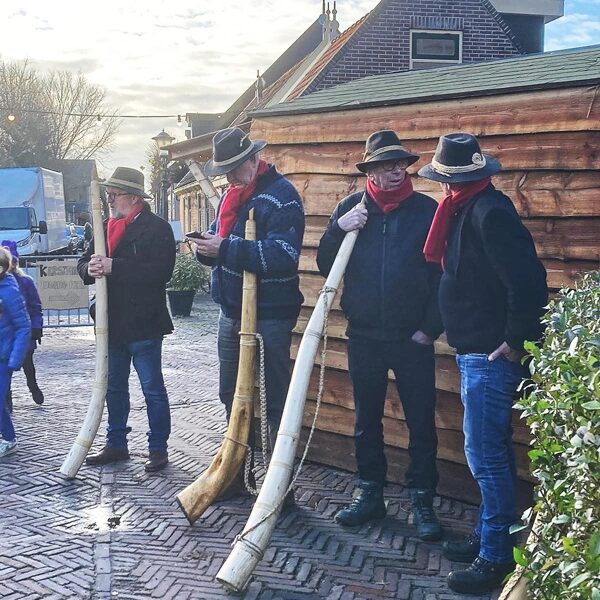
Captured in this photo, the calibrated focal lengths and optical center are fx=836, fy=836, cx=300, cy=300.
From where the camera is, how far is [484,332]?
385 cm

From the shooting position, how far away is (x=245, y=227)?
4.89 m

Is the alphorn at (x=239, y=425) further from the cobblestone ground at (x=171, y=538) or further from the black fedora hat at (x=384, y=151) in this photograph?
the black fedora hat at (x=384, y=151)

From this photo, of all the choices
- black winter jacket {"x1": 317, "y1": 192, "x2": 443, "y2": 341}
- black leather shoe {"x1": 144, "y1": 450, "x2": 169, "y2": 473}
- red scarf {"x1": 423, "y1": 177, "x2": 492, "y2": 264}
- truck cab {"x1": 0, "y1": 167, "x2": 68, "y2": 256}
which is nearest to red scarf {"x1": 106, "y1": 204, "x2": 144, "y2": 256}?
black leather shoe {"x1": 144, "y1": 450, "x2": 169, "y2": 473}

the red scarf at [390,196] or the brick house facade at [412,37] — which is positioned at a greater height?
the brick house facade at [412,37]

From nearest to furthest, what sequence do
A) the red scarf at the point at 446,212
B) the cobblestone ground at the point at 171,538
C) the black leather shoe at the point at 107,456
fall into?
the red scarf at the point at 446,212 → the cobblestone ground at the point at 171,538 → the black leather shoe at the point at 107,456

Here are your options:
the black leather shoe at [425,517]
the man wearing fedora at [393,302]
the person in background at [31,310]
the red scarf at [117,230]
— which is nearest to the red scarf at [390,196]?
the man wearing fedora at [393,302]

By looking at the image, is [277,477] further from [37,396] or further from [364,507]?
[37,396]

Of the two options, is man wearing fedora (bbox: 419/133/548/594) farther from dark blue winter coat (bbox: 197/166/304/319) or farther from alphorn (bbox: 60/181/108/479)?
alphorn (bbox: 60/181/108/479)

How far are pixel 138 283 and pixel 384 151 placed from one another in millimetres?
2124

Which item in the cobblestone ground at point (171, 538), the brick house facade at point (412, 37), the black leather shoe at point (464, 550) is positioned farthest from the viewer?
the brick house facade at point (412, 37)

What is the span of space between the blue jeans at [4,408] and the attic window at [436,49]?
15.2 m

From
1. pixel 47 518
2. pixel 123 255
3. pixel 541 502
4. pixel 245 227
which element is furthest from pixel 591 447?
pixel 123 255

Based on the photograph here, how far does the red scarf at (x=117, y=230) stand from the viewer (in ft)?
19.0

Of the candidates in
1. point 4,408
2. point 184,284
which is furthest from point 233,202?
point 184,284
